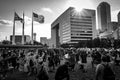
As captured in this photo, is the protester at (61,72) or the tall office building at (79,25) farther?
the tall office building at (79,25)

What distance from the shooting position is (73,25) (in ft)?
373

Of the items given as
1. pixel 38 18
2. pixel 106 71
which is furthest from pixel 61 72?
pixel 38 18

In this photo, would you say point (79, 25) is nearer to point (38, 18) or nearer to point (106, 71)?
point (38, 18)

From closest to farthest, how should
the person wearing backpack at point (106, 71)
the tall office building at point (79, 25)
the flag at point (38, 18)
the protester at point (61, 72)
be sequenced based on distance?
1. the person wearing backpack at point (106, 71)
2. the protester at point (61, 72)
3. the flag at point (38, 18)
4. the tall office building at point (79, 25)

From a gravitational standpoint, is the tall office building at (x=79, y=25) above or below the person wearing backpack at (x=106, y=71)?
above

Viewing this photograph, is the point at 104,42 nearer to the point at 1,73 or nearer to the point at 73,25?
the point at 73,25

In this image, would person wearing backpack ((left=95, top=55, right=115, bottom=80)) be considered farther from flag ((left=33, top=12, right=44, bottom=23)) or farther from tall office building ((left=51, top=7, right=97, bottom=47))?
tall office building ((left=51, top=7, right=97, bottom=47))

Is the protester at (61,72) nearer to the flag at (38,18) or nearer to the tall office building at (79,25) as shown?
the flag at (38,18)

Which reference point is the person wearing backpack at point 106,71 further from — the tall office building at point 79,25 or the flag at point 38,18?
the tall office building at point 79,25

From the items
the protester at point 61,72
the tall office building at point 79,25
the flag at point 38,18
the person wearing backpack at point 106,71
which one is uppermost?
the tall office building at point 79,25

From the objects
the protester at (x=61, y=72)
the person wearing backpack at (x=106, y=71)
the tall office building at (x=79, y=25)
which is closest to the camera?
the person wearing backpack at (x=106, y=71)

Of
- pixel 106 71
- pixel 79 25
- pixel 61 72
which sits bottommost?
pixel 61 72

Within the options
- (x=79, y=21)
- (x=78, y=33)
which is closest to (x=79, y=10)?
(x=79, y=21)

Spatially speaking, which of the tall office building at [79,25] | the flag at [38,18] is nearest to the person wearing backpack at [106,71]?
the flag at [38,18]
